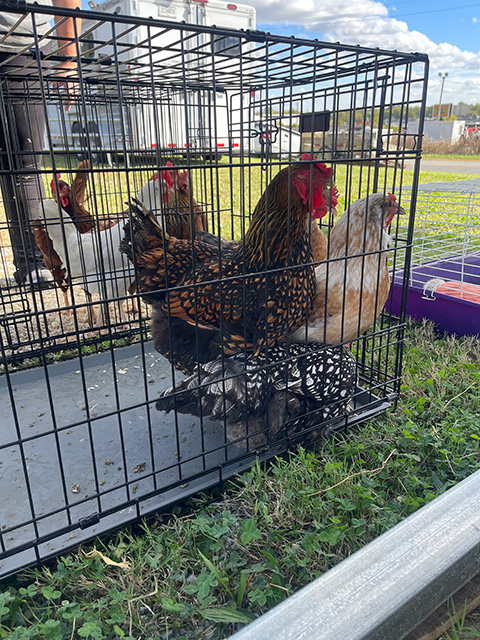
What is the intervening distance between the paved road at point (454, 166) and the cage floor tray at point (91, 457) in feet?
36.9

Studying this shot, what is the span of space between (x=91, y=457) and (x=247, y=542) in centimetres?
87

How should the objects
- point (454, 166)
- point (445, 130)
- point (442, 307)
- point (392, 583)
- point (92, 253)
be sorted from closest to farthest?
point (392, 583)
point (442, 307)
point (92, 253)
point (454, 166)
point (445, 130)

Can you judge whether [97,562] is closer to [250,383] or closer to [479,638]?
[250,383]

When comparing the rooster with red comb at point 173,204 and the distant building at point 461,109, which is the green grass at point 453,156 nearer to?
the rooster with red comb at point 173,204

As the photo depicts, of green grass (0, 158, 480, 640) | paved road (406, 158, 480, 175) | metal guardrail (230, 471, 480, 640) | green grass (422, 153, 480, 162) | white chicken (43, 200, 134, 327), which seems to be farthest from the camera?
green grass (422, 153, 480, 162)

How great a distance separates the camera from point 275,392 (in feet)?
6.33

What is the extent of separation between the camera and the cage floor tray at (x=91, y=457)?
4.87ft

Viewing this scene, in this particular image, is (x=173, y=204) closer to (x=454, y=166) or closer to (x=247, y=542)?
(x=247, y=542)

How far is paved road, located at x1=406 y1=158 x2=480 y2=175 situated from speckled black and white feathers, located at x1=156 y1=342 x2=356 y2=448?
11028 mm

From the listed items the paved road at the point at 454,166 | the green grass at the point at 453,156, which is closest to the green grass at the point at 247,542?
the paved road at the point at 454,166

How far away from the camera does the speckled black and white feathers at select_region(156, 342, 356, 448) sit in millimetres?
1898

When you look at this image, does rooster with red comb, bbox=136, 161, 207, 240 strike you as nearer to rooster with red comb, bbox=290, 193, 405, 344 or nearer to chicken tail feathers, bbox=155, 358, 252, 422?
rooster with red comb, bbox=290, 193, 405, 344

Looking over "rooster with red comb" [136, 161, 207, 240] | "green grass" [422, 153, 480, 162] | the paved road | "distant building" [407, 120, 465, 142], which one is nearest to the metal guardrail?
"rooster with red comb" [136, 161, 207, 240]

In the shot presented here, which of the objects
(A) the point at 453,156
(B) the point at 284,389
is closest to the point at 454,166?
(A) the point at 453,156
